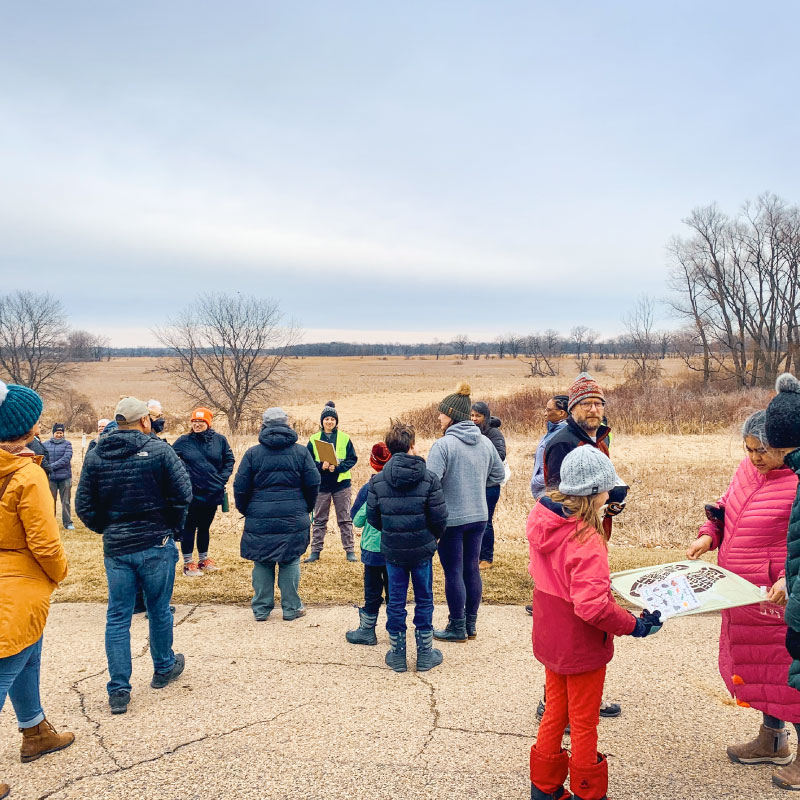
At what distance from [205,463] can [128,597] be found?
115 inches

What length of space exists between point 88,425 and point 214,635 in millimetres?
27398

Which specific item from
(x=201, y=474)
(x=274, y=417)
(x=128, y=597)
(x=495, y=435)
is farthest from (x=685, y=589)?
(x=201, y=474)

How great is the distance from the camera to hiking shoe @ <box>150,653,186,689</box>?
175 inches

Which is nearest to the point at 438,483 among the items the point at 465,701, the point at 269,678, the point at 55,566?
the point at 465,701

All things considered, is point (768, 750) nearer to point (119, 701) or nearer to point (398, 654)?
point (398, 654)

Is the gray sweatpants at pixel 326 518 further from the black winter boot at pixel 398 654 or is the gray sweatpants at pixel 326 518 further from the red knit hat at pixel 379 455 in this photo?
the black winter boot at pixel 398 654

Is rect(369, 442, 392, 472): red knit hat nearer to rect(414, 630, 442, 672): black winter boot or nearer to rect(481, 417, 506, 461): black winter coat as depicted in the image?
rect(414, 630, 442, 672): black winter boot

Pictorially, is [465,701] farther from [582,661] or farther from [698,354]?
[698,354]

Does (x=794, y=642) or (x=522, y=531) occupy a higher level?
(x=794, y=642)

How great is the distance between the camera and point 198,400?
3016cm

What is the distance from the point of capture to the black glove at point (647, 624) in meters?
2.88

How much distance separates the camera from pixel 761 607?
3270mm

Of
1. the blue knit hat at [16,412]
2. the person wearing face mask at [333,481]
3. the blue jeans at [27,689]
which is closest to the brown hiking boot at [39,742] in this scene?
the blue jeans at [27,689]

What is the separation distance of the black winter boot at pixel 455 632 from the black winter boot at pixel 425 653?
1.61 feet
